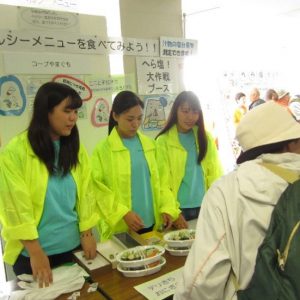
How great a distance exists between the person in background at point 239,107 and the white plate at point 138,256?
372 centimetres

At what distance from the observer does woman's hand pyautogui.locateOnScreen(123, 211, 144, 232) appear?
168 centimetres

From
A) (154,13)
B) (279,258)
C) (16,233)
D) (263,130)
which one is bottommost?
(16,233)

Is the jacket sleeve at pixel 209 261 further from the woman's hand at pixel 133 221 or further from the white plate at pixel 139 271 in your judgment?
the woman's hand at pixel 133 221

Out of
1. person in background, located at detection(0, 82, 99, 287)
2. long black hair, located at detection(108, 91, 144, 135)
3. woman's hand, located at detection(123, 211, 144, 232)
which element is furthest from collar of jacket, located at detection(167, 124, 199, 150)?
person in background, located at detection(0, 82, 99, 287)

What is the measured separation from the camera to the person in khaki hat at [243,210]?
866 millimetres

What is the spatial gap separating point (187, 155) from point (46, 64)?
1.23m

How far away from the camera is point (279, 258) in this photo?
0.78 meters

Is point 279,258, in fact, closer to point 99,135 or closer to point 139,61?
point 99,135

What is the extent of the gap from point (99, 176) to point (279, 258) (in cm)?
119

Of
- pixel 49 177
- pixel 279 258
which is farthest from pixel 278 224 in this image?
pixel 49 177

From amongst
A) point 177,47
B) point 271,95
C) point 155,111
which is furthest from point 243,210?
point 271,95

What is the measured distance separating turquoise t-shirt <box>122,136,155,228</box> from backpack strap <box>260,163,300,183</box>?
1031mm

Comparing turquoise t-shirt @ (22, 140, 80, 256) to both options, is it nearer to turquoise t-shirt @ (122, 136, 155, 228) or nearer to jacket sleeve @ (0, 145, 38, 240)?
jacket sleeve @ (0, 145, 38, 240)

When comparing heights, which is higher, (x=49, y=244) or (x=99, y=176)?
(x=99, y=176)
